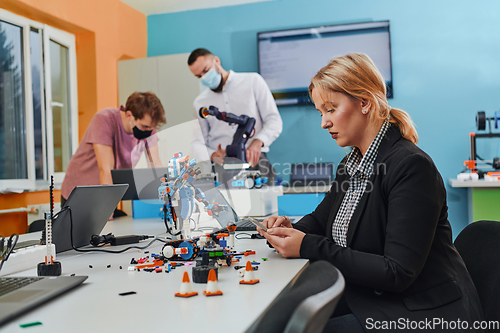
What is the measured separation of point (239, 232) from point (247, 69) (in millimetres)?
2709

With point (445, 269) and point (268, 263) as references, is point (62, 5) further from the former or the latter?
point (445, 269)

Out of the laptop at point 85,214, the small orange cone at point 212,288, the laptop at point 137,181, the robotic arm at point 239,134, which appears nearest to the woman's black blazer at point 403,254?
the small orange cone at point 212,288

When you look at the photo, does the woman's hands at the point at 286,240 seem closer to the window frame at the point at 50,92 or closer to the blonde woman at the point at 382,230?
the blonde woman at the point at 382,230

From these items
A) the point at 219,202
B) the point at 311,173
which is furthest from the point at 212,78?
the point at 219,202

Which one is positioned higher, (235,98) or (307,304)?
(235,98)

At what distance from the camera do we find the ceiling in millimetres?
3973

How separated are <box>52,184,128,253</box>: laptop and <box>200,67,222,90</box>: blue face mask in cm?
188

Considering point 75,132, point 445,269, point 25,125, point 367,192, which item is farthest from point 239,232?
point 75,132

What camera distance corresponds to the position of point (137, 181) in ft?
6.40

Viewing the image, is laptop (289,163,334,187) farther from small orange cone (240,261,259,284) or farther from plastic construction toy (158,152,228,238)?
small orange cone (240,261,259,284)

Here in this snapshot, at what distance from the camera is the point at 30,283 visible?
828 mm

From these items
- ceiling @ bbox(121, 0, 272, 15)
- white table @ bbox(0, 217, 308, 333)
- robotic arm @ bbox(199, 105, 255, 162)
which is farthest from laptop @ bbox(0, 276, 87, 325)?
ceiling @ bbox(121, 0, 272, 15)

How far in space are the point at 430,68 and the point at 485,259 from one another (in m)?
2.95

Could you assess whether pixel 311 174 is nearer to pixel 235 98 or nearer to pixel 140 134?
pixel 235 98
